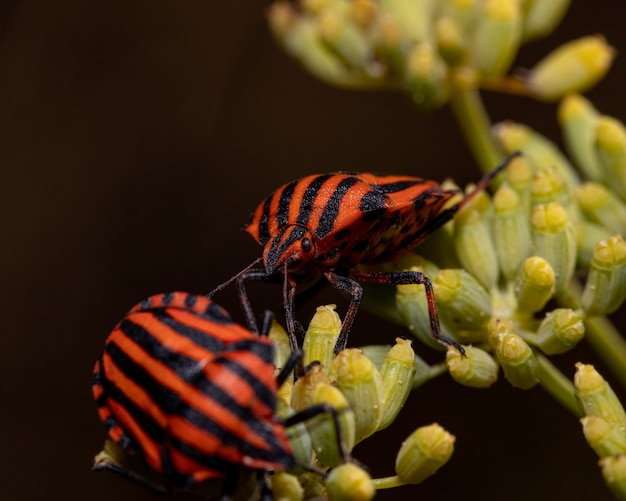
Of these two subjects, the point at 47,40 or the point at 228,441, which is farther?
the point at 47,40

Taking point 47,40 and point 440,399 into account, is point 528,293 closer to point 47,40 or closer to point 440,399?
point 440,399

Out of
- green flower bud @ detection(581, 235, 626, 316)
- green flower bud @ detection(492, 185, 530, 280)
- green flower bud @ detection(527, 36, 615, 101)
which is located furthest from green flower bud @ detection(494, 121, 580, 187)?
green flower bud @ detection(581, 235, 626, 316)

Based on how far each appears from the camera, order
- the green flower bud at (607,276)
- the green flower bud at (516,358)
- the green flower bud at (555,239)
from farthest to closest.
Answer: the green flower bud at (555,239), the green flower bud at (607,276), the green flower bud at (516,358)

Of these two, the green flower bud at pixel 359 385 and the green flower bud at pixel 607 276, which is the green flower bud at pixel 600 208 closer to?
the green flower bud at pixel 607 276

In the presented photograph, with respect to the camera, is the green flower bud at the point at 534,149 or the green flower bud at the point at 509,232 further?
the green flower bud at the point at 534,149

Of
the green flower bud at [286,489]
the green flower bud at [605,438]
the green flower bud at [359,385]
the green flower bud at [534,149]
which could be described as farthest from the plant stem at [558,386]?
the green flower bud at [534,149]

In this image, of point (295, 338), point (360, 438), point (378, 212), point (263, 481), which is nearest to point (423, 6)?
point (378, 212)

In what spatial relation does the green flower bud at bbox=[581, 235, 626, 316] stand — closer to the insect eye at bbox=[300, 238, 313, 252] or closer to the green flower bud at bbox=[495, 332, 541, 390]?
the green flower bud at bbox=[495, 332, 541, 390]
